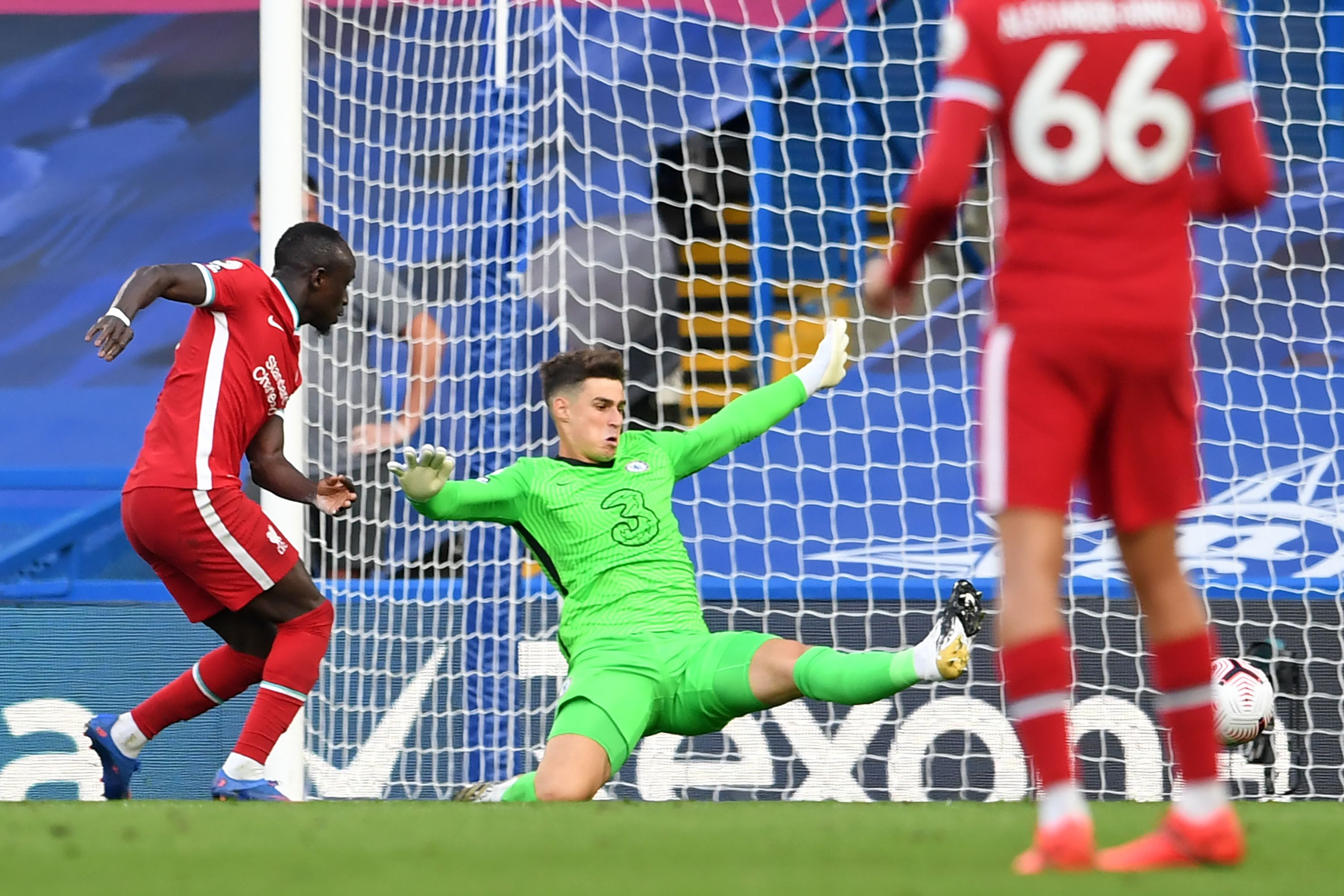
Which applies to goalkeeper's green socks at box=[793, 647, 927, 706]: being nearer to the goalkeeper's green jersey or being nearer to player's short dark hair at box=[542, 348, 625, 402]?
the goalkeeper's green jersey

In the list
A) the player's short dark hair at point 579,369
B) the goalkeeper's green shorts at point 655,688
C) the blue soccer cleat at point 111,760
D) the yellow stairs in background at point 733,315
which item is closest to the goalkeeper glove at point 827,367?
the player's short dark hair at point 579,369

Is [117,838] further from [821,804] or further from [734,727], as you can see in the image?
[734,727]

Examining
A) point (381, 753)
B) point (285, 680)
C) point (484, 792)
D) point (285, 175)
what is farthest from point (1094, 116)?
point (381, 753)

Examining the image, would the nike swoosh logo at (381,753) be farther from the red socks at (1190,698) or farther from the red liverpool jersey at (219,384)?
the red socks at (1190,698)

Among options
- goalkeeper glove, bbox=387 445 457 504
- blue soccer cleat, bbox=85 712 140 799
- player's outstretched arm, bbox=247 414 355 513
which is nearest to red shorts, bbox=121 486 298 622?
player's outstretched arm, bbox=247 414 355 513

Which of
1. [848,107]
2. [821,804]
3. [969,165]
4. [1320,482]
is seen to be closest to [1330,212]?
[1320,482]

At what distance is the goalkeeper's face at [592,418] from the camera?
4.88 metres

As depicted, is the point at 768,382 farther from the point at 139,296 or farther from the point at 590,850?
the point at 590,850

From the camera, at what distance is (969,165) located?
2512 millimetres

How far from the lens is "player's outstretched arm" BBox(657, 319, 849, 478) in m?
4.92

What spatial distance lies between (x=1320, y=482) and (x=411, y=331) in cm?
360

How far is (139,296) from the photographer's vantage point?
4270 mm

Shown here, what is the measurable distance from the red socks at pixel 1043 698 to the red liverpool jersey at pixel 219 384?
2688 mm

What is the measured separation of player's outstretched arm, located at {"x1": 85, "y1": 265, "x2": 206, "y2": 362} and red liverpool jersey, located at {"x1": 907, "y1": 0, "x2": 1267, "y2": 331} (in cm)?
227
